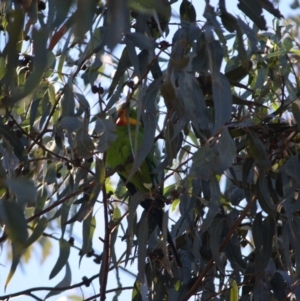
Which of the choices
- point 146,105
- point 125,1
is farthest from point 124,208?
point 125,1

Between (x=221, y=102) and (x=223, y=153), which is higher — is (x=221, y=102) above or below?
above

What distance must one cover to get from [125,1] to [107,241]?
1.19 metres

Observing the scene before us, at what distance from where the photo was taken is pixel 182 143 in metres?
2.29

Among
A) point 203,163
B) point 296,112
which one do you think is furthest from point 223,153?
point 296,112

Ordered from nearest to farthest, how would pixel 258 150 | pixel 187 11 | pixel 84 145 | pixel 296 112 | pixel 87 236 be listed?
pixel 84 145, pixel 258 150, pixel 296 112, pixel 187 11, pixel 87 236

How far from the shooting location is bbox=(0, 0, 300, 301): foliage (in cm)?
180

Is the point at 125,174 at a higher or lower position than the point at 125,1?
higher

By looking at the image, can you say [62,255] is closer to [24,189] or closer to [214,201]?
[214,201]

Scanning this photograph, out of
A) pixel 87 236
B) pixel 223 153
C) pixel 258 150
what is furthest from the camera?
pixel 87 236

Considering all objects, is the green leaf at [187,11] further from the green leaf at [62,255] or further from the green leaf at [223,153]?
the green leaf at [62,255]

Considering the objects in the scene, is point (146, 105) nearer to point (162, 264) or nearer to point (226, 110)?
point (226, 110)

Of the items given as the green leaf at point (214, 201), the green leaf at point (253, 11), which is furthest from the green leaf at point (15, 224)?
the green leaf at point (253, 11)

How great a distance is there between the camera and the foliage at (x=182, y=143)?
1796 mm

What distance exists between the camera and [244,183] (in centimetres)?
208
